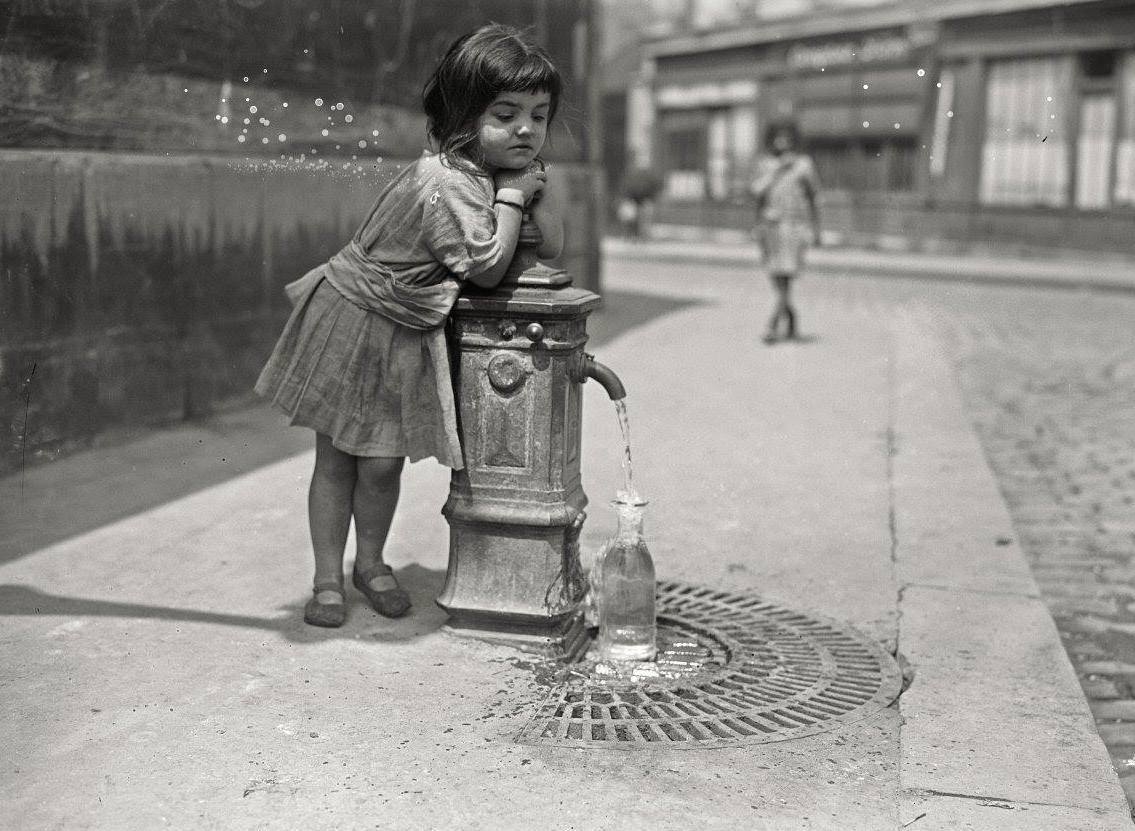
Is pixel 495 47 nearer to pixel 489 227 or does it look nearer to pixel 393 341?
pixel 489 227

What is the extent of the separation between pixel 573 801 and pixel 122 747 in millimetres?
1023

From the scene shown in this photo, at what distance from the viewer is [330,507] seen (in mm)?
4133

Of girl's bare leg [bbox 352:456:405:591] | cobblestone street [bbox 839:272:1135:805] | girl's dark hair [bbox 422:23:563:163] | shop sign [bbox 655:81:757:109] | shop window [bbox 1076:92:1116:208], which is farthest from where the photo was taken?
shop sign [bbox 655:81:757:109]

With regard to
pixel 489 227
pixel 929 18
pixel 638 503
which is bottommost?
pixel 638 503

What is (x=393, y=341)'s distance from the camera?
3.92m

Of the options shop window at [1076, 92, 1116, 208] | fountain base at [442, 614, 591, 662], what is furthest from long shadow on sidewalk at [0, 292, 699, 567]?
shop window at [1076, 92, 1116, 208]

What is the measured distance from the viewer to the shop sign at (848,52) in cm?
2695

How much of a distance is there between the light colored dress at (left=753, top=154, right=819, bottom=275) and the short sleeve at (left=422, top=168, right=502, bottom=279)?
8.15m

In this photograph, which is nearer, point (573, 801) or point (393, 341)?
point (573, 801)

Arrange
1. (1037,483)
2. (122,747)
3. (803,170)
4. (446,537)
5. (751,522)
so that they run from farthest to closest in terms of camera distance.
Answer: (803,170)
(1037,483)
(751,522)
(446,537)
(122,747)

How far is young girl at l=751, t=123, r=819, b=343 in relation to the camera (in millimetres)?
11688

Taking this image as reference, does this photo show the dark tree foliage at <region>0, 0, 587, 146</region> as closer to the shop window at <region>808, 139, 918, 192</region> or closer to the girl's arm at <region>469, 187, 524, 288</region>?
the girl's arm at <region>469, 187, 524, 288</region>

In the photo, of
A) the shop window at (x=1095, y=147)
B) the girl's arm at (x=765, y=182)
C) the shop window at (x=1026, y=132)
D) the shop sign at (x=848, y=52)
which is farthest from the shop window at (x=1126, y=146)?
the girl's arm at (x=765, y=182)

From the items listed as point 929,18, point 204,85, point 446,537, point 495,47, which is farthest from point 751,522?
point 929,18
